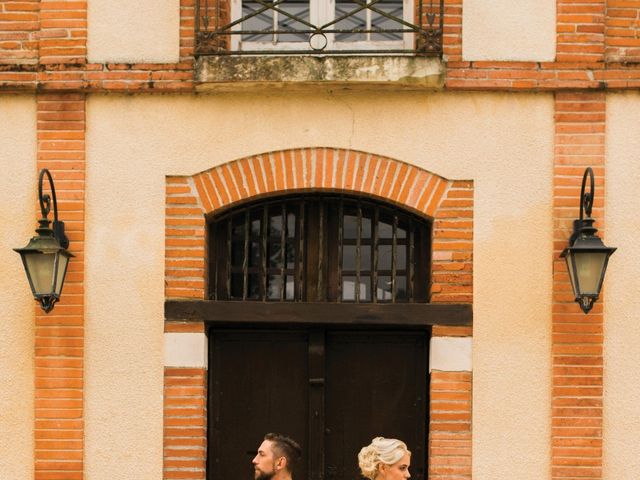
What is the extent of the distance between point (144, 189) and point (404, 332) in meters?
2.07

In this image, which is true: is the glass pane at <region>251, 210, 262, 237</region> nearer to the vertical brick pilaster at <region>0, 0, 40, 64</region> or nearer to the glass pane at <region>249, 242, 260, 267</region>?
the glass pane at <region>249, 242, 260, 267</region>

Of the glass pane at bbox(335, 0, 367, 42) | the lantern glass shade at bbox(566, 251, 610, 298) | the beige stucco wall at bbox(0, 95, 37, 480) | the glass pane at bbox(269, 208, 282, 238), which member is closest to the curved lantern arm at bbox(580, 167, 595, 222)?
the lantern glass shade at bbox(566, 251, 610, 298)

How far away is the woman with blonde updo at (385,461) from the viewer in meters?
6.41

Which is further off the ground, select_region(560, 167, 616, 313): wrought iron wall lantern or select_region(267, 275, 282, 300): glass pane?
select_region(560, 167, 616, 313): wrought iron wall lantern

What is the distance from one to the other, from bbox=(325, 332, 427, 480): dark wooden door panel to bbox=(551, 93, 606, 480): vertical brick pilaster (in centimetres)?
97

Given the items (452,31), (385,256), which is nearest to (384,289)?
(385,256)

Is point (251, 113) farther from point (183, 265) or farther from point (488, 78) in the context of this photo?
point (488, 78)

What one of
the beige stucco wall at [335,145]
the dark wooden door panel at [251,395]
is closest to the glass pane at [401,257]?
the beige stucco wall at [335,145]

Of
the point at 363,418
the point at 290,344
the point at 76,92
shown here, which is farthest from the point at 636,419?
the point at 76,92

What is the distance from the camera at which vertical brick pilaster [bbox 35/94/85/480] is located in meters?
7.88

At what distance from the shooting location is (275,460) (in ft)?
22.6

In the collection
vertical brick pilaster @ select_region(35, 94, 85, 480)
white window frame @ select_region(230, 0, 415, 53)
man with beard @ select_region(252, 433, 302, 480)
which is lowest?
man with beard @ select_region(252, 433, 302, 480)

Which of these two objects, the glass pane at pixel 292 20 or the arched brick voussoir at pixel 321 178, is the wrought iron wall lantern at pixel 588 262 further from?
the glass pane at pixel 292 20

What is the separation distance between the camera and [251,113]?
811 cm
